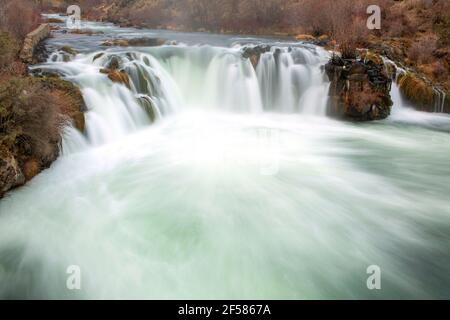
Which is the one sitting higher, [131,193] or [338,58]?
[338,58]

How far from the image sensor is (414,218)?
6.45 meters

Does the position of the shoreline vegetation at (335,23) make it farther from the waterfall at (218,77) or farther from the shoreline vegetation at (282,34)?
the waterfall at (218,77)

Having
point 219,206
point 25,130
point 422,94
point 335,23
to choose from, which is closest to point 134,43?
point 335,23

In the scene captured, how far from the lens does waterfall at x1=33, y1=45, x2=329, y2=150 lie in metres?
12.5

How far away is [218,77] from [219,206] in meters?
9.17

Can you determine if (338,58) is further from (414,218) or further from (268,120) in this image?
(414,218)

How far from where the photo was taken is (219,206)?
22.4ft

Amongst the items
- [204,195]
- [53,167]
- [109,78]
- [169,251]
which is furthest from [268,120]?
[169,251]

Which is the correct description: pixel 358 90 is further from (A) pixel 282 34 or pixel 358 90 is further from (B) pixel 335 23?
(A) pixel 282 34

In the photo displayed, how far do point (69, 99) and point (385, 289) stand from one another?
8.45 metres

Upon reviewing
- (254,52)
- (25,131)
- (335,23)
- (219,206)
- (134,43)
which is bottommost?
(219,206)

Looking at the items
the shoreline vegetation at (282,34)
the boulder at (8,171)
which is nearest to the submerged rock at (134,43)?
the shoreline vegetation at (282,34)

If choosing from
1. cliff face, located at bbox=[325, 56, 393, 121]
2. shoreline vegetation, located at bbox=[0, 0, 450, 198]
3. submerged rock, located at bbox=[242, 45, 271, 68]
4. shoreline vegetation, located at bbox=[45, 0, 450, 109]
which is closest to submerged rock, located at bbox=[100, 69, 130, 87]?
shoreline vegetation, located at bbox=[0, 0, 450, 198]

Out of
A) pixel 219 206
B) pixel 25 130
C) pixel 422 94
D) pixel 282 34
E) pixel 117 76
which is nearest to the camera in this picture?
pixel 219 206
